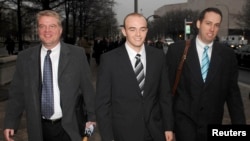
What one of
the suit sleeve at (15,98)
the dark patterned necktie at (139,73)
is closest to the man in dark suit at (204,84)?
the dark patterned necktie at (139,73)

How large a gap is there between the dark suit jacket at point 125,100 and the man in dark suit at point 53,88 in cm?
35

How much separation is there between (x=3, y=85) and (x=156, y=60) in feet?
36.4

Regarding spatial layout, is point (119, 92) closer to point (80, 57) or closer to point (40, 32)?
point (80, 57)

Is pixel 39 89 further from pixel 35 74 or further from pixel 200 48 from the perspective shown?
pixel 200 48

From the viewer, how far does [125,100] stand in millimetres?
3211

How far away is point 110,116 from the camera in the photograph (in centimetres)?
325

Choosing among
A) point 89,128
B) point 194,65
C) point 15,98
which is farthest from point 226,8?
point 15,98

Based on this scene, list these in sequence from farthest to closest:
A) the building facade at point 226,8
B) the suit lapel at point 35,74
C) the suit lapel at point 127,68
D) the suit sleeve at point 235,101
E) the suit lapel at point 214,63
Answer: the building facade at point 226,8 < the suit sleeve at point 235,101 < the suit lapel at point 214,63 < the suit lapel at point 35,74 < the suit lapel at point 127,68

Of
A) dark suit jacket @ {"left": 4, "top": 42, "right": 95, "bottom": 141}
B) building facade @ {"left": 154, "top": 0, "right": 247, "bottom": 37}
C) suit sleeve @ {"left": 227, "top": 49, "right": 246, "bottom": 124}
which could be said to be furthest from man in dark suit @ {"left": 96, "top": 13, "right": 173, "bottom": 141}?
building facade @ {"left": 154, "top": 0, "right": 247, "bottom": 37}

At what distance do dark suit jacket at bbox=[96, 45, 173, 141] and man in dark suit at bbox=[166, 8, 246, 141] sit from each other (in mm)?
412

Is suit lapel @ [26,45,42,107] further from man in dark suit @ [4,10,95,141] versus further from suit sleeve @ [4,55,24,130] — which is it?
suit sleeve @ [4,55,24,130]

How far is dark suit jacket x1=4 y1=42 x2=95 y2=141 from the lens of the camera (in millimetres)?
3414

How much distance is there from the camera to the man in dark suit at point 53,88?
3.42m

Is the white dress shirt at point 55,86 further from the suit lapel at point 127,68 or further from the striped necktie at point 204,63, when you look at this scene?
the striped necktie at point 204,63
